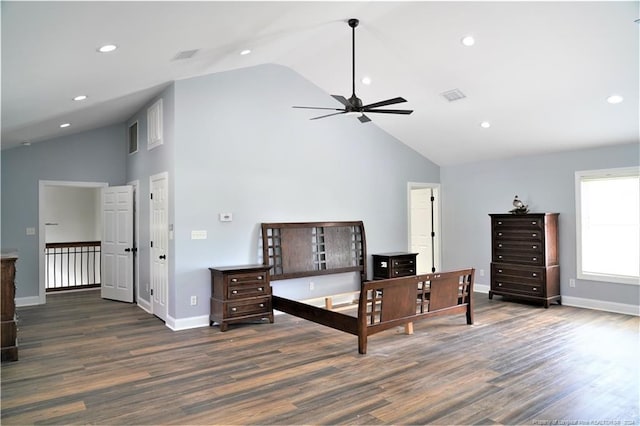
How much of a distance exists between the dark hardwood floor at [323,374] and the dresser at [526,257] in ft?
3.31

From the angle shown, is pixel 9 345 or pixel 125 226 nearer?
pixel 9 345

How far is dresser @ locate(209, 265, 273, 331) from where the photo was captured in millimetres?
5496

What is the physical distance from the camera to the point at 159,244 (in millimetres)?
6152

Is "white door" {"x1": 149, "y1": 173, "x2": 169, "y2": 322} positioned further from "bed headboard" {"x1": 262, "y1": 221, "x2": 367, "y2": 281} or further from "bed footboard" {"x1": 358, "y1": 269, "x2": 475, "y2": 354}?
"bed footboard" {"x1": 358, "y1": 269, "x2": 475, "y2": 354}

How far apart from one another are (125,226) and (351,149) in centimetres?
409

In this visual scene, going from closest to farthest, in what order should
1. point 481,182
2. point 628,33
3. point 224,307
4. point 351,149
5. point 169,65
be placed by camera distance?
point 628,33, point 169,65, point 224,307, point 351,149, point 481,182

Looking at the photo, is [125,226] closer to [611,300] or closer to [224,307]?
[224,307]

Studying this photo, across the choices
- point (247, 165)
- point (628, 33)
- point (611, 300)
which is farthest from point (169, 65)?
point (611, 300)

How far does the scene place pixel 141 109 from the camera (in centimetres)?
690

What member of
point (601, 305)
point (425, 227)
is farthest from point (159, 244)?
point (601, 305)

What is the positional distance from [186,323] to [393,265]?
11.3 feet

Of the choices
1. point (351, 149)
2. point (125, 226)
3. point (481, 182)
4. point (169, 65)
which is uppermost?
point (169, 65)

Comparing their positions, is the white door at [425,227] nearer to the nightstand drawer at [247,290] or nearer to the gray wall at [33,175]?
the nightstand drawer at [247,290]

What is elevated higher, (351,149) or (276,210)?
(351,149)
